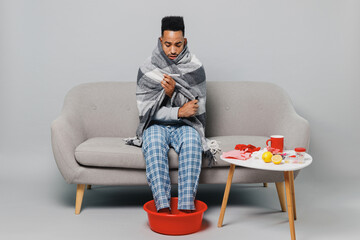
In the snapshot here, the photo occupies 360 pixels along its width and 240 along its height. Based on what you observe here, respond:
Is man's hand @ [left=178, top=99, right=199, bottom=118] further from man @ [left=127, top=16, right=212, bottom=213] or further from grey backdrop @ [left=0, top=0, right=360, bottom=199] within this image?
grey backdrop @ [left=0, top=0, right=360, bottom=199]

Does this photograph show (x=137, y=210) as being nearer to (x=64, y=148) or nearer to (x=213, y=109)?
(x=64, y=148)

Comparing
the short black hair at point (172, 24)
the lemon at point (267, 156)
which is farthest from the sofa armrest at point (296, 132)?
the short black hair at point (172, 24)

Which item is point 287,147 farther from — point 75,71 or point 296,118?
point 75,71

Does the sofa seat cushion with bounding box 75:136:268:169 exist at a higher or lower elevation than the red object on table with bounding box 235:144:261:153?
lower

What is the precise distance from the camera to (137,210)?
3.19m

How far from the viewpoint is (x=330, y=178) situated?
12.9 feet

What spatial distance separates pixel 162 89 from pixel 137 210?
721 mm

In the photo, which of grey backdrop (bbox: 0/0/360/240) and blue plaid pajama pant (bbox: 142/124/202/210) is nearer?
blue plaid pajama pant (bbox: 142/124/202/210)

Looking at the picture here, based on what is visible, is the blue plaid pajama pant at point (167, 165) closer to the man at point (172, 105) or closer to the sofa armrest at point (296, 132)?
the man at point (172, 105)

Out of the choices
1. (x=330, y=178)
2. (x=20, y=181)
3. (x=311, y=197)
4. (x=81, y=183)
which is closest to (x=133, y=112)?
(x=81, y=183)

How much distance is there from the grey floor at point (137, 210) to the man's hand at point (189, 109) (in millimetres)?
581

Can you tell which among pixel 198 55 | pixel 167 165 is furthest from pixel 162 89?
pixel 198 55

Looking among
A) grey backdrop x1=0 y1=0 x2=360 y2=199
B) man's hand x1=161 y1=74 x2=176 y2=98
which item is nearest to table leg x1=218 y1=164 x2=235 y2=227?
man's hand x1=161 y1=74 x2=176 y2=98

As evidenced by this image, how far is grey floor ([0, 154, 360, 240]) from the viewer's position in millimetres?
2781
